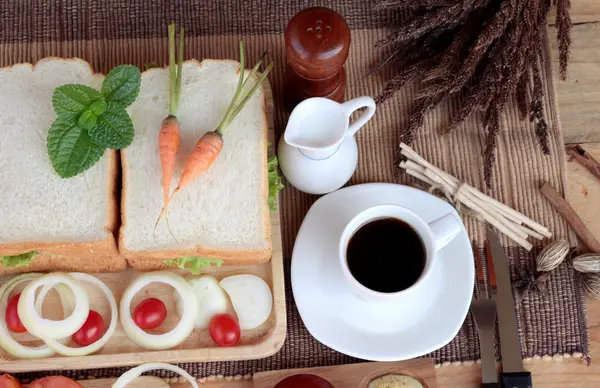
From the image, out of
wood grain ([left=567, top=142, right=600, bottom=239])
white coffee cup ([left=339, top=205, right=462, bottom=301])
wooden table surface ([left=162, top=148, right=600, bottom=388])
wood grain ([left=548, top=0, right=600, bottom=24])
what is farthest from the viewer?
wood grain ([left=548, top=0, right=600, bottom=24])

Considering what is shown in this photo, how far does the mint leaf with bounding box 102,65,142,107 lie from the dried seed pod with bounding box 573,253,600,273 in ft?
3.72

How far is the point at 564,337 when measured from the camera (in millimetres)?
1610

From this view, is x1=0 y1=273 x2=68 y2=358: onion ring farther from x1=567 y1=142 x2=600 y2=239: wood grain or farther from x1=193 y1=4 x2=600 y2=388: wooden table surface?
x1=567 y1=142 x2=600 y2=239: wood grain

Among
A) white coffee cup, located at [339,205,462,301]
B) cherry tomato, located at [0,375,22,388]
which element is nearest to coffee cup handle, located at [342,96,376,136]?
white coffee cup, located at [339,205,462,301]

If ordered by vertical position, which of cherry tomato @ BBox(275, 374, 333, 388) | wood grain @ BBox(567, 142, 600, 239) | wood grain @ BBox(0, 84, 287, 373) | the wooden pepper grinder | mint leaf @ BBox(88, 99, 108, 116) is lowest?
cherry tomato @ BBox(275, 374, 333, 388)

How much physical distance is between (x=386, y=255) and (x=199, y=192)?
45 cm

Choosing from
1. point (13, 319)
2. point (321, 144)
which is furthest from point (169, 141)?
point (13, 319)

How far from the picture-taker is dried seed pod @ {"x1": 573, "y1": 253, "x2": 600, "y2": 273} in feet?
5.22

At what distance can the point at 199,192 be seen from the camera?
1.49 m

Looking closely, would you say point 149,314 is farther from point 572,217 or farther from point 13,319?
point 572,217

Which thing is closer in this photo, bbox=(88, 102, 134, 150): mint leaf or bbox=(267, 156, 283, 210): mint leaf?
bbox=(88, 102, 134, 150): mint leaf

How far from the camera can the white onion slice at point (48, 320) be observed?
1451mm

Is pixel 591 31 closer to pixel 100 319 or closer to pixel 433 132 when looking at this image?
pixel 433 132

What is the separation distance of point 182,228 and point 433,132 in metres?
0.70
